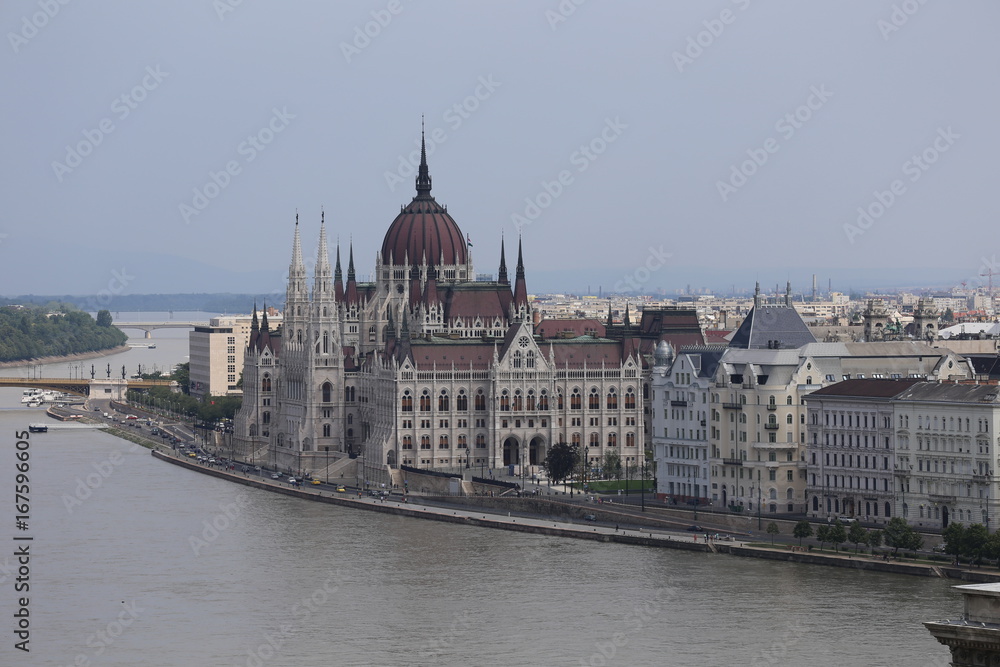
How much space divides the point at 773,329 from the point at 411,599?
3018 centimetres

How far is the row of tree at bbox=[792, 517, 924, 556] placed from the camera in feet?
274

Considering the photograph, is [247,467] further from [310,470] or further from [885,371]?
[885,371]

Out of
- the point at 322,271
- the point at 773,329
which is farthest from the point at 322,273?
the point at 773,329

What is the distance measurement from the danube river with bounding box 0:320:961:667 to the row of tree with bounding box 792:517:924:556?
2865 millimetres

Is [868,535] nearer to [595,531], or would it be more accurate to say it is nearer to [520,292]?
[595,531]

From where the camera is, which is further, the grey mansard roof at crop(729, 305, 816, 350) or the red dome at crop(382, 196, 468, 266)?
the red dome at crop(382, 196, 468, 266)

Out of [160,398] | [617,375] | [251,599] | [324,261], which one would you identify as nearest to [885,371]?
[617,375]

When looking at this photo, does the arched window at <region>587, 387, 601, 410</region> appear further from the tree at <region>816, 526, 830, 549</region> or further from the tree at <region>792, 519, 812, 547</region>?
the tree at <region>816, 526, 830, 549</region>

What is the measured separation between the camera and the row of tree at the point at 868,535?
274ft

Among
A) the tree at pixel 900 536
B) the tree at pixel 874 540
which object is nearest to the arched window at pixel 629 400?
the tree at pixel 900 536

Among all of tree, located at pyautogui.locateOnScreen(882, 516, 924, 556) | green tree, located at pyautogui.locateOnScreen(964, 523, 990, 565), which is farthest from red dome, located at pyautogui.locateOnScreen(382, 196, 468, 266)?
green tree, located at pyautogui.locateOnScreen(964, 523, 990, 565)

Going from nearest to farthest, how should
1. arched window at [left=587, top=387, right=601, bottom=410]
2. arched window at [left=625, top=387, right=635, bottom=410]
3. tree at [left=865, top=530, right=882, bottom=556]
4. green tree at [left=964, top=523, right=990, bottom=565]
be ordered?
1. green tree at [left=964, top=523, right=990, bottom=565]
2. tree at [left=865, top=530, right=882, bottom=556]
3. arched window at [left=587, top=387, right=601, bottom=410]
4. arched window at [left=625, top=387, right=635, bottom=410]

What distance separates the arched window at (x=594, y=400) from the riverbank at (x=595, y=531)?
56.0ft

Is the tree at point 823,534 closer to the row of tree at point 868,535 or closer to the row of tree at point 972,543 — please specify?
the row of tree at point 868,535
